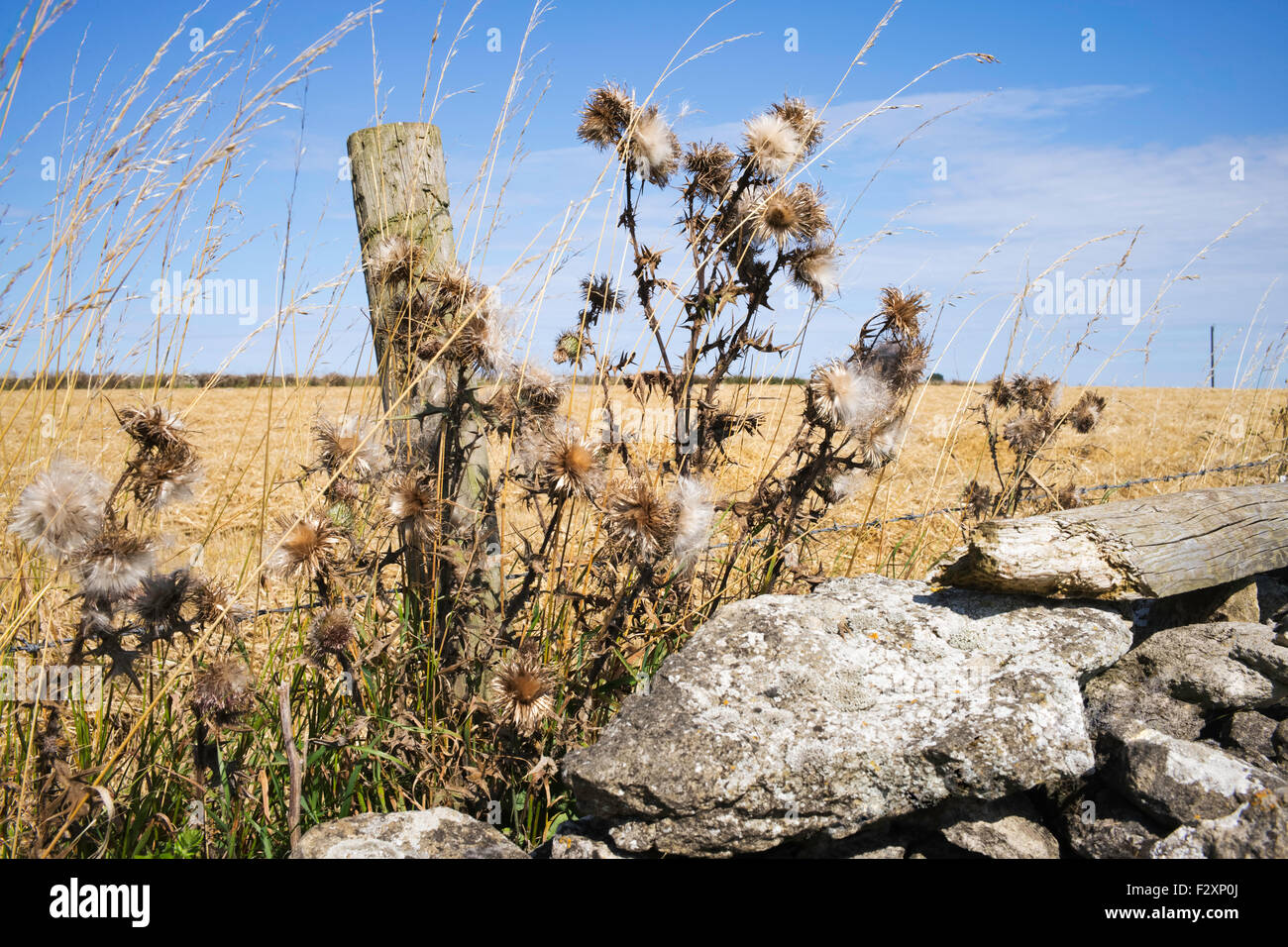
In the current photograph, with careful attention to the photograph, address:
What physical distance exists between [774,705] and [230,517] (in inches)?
232

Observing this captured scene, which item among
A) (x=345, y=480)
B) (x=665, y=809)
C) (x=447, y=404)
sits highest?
(x=447, y=404)

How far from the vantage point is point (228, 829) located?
213 centimetres

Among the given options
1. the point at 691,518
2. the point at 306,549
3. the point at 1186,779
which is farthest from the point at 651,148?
the point at 1186,779

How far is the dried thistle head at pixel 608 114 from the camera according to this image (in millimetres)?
2764

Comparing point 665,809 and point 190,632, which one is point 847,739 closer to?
point 665,809

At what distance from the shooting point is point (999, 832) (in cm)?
209

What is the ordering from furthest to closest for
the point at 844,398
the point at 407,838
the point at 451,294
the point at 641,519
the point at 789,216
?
the point at 789,216 < the point at 844,398 < the point at 451,294 < the point at 641,519 < the point at 407,838

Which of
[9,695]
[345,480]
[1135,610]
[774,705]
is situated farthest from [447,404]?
[1135,610]

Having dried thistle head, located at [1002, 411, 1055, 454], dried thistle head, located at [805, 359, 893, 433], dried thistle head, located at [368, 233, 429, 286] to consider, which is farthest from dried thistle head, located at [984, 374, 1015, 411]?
dried thistle head, located at [368, 233, 429, 286]

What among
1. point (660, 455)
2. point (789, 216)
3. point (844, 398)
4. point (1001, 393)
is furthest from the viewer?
point (1001, 393)

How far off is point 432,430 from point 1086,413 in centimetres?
374

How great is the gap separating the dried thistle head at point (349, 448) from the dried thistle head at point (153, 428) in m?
0.43

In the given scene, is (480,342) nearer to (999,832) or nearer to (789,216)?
A: (789,216)

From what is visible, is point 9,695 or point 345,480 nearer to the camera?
point 9,695
